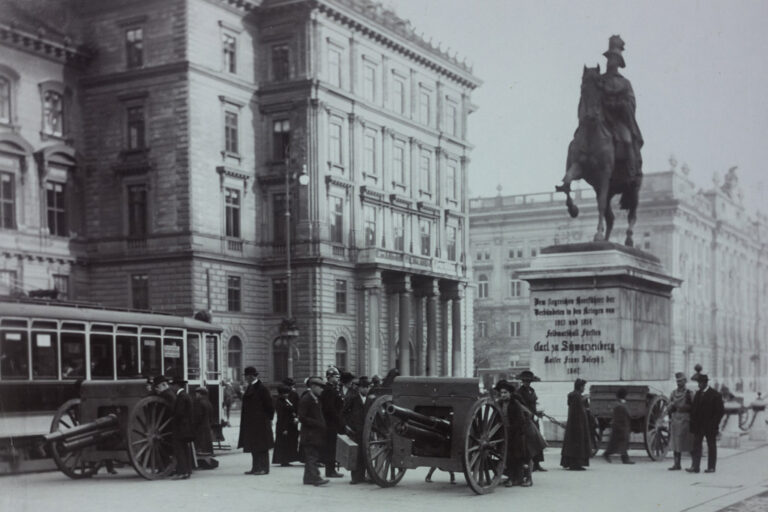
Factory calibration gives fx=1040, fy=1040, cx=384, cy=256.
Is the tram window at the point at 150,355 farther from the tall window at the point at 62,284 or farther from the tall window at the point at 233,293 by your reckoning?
the tall window at the point at 233,293

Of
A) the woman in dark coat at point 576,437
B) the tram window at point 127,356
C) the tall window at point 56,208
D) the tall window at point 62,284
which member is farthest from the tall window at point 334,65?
the woman in dark coat at point 576,437

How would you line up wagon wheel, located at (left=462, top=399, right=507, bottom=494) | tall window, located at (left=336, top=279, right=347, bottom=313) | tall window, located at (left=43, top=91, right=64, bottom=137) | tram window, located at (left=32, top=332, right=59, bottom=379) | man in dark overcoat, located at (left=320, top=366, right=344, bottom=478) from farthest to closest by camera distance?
tall window, located at (left=336, top=279, right=347, bottom=313), tall window, located at (left=43, top=91, right=64, bottom=137), tram window, located at (left=32, top=332, right=59, bottom=379), man in dark overcoat, located at (left=320, top=366, right=344, bottom=478), wagon wheel, located at (left=462, top=399, right=507, bottom=494)

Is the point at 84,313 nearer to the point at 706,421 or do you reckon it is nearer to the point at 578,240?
the point at 706,421

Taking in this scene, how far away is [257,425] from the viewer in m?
17.8

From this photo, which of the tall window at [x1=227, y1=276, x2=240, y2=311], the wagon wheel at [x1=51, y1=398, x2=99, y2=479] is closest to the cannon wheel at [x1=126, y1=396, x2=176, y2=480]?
the wagon wheel at [x1=51, y1=398, x2=99, y2=479]

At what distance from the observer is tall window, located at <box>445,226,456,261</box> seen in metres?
69.9

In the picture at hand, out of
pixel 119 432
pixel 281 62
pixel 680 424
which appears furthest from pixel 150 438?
pixel 281 62

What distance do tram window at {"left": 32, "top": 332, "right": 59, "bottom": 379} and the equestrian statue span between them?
1038 cm

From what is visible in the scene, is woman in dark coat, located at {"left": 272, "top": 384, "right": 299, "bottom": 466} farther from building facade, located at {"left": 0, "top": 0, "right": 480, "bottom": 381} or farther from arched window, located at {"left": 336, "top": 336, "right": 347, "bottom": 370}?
arched window, located at {"left": 336, "top": 336, "right": 347, "bottom": 370}

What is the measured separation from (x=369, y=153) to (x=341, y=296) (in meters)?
9.18

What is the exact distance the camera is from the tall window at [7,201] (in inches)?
1868

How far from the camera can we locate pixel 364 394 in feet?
57.5

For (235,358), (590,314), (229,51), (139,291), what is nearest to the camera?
(590,314)

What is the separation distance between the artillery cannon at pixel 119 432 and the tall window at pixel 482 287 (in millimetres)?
77810
